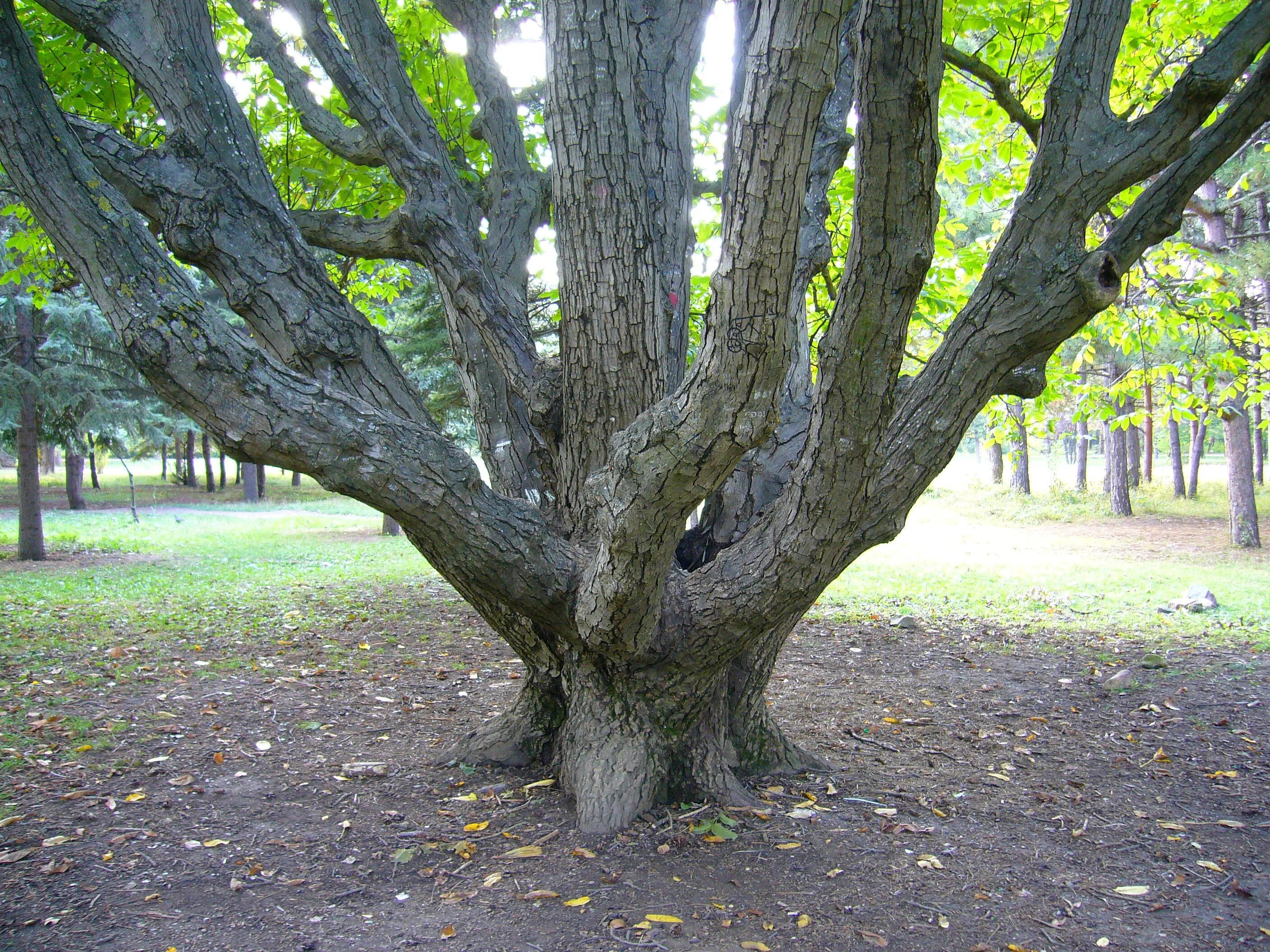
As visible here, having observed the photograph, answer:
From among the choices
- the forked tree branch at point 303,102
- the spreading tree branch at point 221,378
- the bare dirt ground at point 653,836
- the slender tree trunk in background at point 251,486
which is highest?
the forked tree branch at point 303,102

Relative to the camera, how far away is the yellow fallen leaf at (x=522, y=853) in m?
3.32

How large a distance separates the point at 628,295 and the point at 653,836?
89.2 inches

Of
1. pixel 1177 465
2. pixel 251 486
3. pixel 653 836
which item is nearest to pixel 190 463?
pixel 251 486

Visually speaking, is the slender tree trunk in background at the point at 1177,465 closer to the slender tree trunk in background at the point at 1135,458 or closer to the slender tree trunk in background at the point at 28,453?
the slender tree trunk in background at the point at 1135,458

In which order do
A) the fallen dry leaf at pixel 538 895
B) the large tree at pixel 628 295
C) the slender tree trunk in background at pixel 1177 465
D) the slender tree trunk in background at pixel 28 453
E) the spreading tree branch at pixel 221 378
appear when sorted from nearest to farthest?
1. the large tree at pixel 628 295
2. the spreading tree branch at pixel 221 378
3. the fallen dry leaf at pixel 538 895
4. the slender tree trunk in background at pixel 28 453
5. the slender tree trunk in background at pixel 1177 465

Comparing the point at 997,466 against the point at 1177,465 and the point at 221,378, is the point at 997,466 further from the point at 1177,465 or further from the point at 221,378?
the point at 221,378

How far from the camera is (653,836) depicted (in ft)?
11.4

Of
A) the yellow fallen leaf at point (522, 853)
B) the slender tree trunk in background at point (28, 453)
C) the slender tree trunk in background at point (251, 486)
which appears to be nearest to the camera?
the yellow fallen leaf at point (522, 853)

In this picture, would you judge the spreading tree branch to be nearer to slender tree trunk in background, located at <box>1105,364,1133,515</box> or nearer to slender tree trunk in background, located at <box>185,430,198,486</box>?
slender tree trunk in background, located at <box>1105,364,1133,515</box>

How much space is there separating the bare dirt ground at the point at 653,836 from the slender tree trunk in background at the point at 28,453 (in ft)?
27.5

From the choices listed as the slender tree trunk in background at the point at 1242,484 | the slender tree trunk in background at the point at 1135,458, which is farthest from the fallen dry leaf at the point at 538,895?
the slender tree trunk in background at the point at 1135,458

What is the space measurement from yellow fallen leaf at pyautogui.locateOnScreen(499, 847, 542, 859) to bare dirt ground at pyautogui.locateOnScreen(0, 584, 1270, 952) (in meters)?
0.02

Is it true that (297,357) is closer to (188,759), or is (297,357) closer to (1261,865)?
(188,759)

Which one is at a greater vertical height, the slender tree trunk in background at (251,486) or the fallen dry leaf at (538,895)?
the slender tree trunk in background at (251,486)
